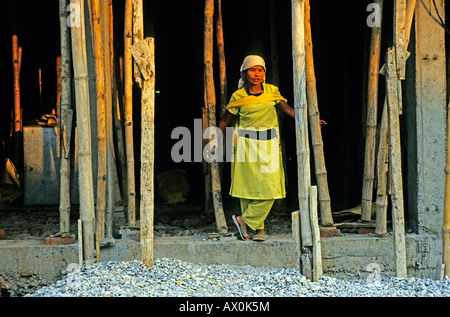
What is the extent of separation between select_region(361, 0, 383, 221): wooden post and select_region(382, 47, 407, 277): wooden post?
0.49m

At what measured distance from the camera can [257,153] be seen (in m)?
4.59

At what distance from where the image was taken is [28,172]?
6.15 metres

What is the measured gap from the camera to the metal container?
6.12 metres

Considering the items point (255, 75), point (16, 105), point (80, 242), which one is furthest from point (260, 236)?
point (16, 105)

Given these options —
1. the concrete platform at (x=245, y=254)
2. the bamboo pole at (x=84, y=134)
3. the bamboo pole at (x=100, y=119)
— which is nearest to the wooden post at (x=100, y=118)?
the bamboo pole at (x=100, y=119)

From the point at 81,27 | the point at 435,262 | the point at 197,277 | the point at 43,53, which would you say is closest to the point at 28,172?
the point at 43,53

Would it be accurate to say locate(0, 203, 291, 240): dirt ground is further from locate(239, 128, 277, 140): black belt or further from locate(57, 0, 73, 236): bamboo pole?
locate(239, 128, 277, 140): black belt

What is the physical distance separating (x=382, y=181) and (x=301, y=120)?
927 millimetres

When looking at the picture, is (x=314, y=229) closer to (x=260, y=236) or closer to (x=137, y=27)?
(x=260, y=236)

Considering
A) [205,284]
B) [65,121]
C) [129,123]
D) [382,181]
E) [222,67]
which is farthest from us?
[222,67]

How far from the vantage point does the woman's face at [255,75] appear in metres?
4.54

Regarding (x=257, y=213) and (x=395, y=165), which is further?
(x=257, y=213)
